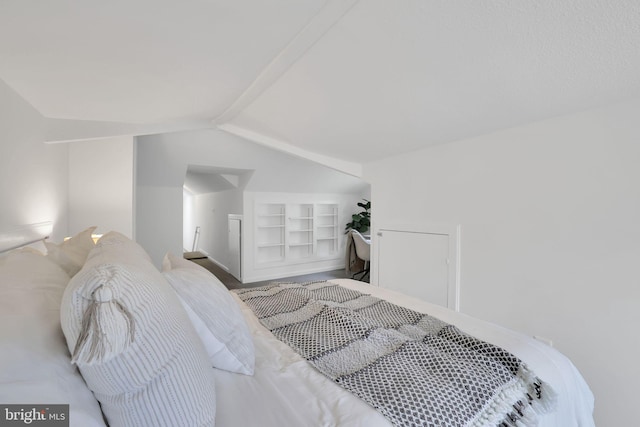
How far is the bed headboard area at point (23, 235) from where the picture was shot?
51.1 inches

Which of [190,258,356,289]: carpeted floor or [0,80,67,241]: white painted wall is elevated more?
[0,80,67,241]: white painted wall

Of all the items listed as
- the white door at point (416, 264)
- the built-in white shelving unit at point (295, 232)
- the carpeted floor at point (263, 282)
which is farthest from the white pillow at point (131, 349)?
the built-in white shelving unit at point (295, 232)

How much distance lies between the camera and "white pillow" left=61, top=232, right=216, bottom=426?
531 millimetres

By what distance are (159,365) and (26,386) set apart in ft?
0.67

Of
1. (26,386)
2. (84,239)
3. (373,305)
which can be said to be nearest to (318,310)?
(373,305)

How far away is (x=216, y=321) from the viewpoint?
987mm

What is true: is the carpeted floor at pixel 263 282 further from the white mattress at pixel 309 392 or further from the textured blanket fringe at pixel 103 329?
the textured blanket fringe at pixel 103 329

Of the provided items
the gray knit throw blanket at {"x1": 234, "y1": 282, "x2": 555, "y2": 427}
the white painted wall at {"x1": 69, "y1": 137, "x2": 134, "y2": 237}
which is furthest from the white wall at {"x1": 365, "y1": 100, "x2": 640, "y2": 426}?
the white painted wall at {"x1": 69, "y1": 137, "x2": 134, "y2": 237}

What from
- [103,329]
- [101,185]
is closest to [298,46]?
[103,329]

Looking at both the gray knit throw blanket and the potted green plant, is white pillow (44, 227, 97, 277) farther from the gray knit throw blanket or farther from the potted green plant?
the potted green plant

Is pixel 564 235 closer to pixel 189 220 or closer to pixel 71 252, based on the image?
pixel 71 252

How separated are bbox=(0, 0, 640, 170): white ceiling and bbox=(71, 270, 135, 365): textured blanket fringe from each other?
1.04 metres

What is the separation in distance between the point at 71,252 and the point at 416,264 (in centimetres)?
247

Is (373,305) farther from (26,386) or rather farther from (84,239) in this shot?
(84,239)
